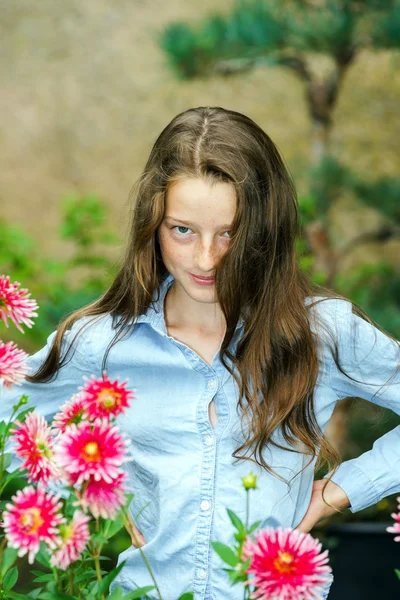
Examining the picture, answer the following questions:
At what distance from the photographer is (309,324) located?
1.11m

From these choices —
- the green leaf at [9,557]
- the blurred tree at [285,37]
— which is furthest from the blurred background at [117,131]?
the green leaf at [9,557]

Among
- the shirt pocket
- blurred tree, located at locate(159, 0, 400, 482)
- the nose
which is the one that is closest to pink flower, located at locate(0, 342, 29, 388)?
the nose

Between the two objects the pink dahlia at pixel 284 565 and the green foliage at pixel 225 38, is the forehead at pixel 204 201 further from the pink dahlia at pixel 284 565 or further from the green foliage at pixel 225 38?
the green foliage at pixel 225 38

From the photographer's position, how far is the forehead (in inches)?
39.9

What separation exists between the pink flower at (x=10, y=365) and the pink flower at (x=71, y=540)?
0.13 metres

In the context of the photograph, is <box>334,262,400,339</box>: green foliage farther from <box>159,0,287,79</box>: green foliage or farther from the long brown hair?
the long brown hair

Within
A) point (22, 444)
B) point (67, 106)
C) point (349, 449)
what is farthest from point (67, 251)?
point (22, 444)

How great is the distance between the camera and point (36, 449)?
699 millimetres

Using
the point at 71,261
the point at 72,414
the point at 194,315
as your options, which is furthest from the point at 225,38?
the point at 72,414

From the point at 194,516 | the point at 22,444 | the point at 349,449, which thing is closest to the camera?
the point at 22,444

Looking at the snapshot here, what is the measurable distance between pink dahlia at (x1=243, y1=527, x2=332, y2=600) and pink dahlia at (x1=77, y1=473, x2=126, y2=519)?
0.33ft

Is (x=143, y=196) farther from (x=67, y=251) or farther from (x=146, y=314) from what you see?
(x=67, y=251)

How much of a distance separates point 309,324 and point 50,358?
32 cm

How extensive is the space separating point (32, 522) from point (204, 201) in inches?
19.0
